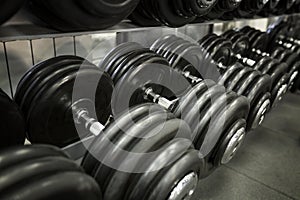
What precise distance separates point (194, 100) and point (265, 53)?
44.0 inches

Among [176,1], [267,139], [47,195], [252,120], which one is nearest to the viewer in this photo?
[47,195]

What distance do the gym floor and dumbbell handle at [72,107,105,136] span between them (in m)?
0.52

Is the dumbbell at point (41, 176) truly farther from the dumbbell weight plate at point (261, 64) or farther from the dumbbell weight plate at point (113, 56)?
the dumbbell weight plate at point (261, 64)

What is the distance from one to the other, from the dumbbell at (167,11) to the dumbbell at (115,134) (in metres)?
0.23

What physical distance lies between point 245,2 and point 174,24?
2.03 ft

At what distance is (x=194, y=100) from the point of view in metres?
0.85

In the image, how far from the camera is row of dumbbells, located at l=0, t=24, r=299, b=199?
0.46 m

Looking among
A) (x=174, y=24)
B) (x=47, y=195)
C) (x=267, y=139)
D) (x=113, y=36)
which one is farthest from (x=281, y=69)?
(x=47, y=195)

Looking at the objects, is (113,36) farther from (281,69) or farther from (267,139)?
(267,139)

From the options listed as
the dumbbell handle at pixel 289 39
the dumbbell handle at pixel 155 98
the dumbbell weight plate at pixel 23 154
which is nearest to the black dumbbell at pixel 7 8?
the dumbbell weight plate at pixel 23 154

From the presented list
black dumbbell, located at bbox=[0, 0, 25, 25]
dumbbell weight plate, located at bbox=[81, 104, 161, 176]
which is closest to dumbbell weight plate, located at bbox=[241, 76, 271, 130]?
dumbbell weight plate, located at bbox=[81, 104, 161, 176]

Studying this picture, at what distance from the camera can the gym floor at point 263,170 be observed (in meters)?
1.08

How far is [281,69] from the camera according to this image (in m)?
1.36

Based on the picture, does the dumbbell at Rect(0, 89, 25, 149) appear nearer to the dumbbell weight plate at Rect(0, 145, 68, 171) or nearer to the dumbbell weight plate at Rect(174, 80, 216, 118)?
the dumbbell weight plate at Rect(0, 145, 68, 171)
